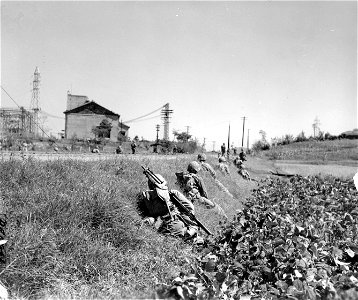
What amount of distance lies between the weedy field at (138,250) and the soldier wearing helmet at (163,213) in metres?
0.23

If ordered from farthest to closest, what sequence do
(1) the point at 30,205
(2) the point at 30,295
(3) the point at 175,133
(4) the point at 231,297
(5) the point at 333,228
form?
(3) the point at 175,133 → (1) the point at 30,205 → (5) the point at 333,228 → (2) the point at 30,295 → (4) the point at 231,297

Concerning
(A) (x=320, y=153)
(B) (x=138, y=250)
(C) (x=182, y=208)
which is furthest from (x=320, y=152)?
(B) (x=138, y=250)

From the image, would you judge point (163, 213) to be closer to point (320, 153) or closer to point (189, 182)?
point (189, 182)

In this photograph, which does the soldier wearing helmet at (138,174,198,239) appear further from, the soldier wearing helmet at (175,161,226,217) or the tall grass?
the tall grass

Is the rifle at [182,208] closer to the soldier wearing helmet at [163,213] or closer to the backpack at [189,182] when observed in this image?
the soldier wearing helmet at [163,213]

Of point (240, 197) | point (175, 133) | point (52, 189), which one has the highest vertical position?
point (175, 133)

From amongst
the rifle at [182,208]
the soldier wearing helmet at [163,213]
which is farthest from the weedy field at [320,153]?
the soldier wearing helmet at [163,213]

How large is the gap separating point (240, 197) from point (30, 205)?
1006 centimetres

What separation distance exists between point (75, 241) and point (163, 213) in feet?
6.83

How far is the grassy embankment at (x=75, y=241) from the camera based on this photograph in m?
4.16

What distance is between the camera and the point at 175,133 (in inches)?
2410

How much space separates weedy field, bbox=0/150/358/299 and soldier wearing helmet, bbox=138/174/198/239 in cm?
23

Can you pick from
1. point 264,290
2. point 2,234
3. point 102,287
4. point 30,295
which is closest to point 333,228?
point 264,290

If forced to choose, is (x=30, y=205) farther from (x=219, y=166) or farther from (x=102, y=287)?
(x=219, y=166)
